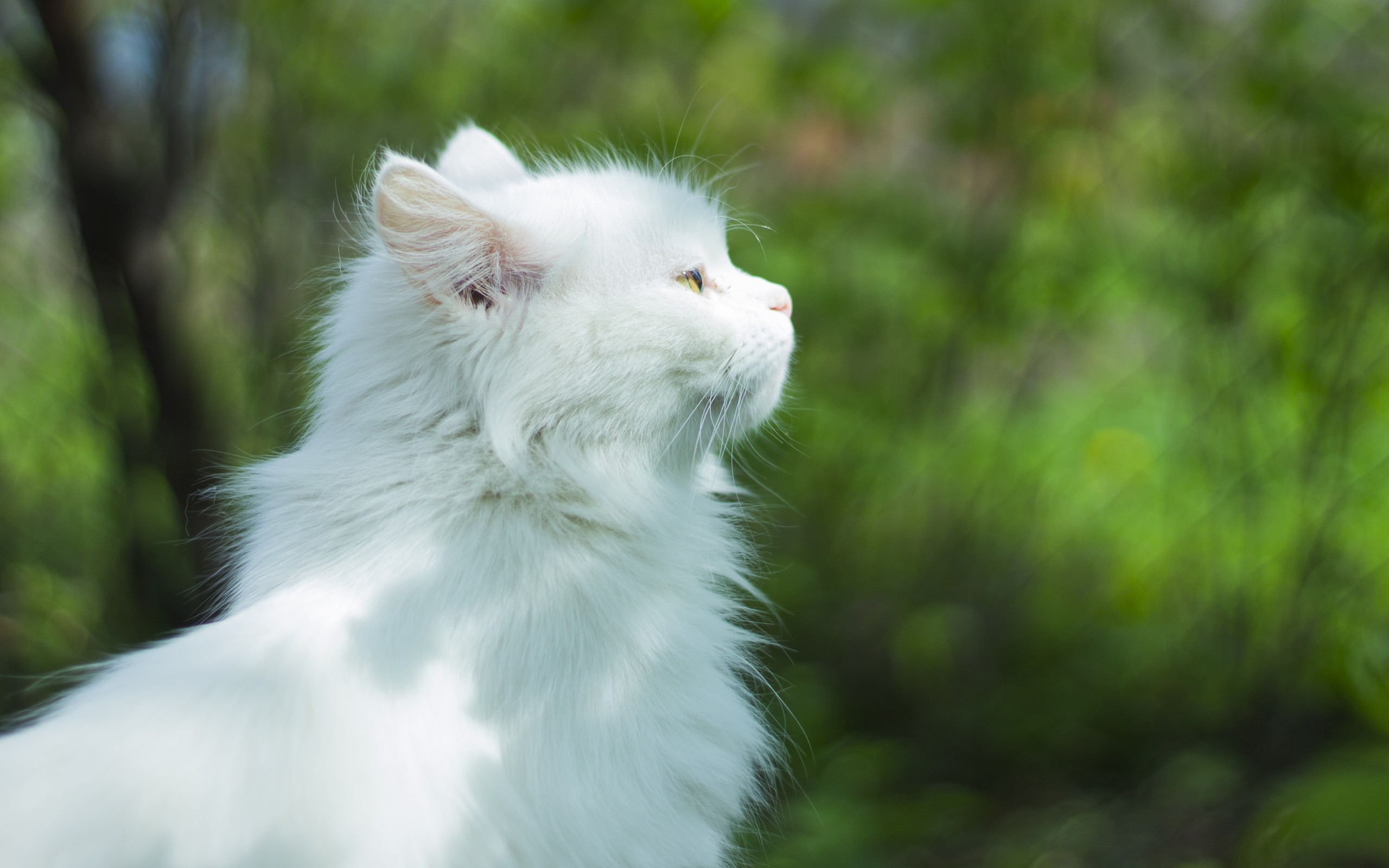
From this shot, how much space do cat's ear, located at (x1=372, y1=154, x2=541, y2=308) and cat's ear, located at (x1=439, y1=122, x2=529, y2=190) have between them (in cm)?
31

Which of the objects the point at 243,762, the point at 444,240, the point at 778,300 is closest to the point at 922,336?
the point at 778,300

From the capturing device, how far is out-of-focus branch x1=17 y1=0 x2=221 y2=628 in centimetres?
244

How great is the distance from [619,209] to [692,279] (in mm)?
170

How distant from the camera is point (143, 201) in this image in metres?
2.59

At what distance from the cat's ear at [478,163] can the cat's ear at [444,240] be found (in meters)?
0.31

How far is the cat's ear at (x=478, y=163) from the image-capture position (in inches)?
67.9

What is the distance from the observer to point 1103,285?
2.90 metres

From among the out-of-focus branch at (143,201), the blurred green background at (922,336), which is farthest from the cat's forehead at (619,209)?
the out-of-focus branch at (143,201)

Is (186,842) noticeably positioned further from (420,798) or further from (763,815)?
(763,815)

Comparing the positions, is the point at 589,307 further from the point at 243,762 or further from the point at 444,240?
the point at 243,762

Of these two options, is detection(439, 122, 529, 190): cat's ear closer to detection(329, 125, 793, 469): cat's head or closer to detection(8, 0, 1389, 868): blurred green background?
detection(329, 125, 793, 469): cat's head

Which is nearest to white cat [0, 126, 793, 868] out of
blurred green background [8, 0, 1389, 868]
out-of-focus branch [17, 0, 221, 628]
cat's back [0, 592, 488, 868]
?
cat's back [0, 592, 488, 868]

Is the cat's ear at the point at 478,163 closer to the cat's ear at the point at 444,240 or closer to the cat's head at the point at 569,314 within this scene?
the cat's head at the point at 569,314

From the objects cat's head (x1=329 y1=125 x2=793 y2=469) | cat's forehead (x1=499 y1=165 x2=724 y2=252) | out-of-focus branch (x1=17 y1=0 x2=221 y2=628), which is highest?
cat's forehead (x1=499 y1=165 x2=724 y2=252)
